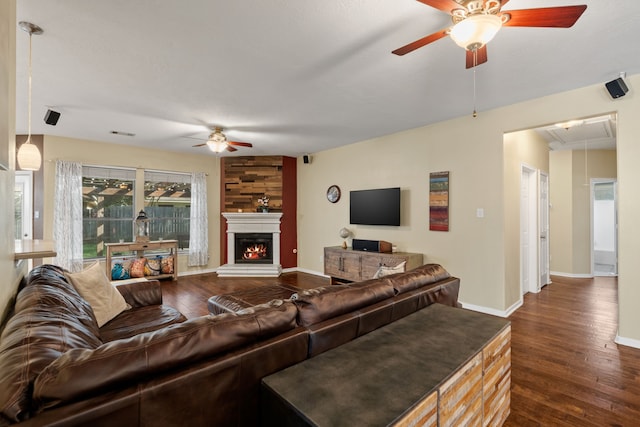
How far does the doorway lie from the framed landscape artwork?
4102 mm

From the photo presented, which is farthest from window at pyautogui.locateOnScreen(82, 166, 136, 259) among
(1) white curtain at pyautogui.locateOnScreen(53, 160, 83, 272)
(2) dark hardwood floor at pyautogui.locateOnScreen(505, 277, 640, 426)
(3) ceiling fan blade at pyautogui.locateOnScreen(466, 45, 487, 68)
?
(2) dark hardwood floor at pyautogui.locateOnScreen(505, 277, 640, 426)

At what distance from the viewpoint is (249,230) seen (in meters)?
6.42

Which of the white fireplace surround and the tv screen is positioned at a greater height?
the tv screen

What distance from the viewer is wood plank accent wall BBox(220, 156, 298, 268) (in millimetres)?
6523

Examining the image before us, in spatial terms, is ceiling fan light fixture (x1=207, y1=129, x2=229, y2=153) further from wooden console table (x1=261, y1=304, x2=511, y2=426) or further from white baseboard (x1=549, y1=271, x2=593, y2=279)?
white baseboard (x1=549, y1=271, x2=593, y2=279)

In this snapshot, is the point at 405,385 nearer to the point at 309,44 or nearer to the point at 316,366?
the point at 316,366

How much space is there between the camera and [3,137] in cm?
154

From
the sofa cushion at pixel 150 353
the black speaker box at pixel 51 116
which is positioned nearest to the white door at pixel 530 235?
the sofa cushion at pixel 150 353

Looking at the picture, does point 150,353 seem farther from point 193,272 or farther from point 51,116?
point 193,272

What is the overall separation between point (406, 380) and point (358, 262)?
3671mm

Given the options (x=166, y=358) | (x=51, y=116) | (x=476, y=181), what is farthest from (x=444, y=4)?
(x=51, y=116)

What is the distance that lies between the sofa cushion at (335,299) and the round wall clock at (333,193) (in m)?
4.07

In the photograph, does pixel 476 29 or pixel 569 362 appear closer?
pixel 476 29

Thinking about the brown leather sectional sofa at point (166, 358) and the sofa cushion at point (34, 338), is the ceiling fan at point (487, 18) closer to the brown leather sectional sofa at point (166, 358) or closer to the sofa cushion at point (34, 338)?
the brown leather sectional sofa at point (166, 358)
